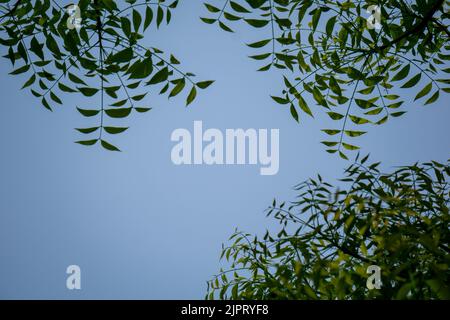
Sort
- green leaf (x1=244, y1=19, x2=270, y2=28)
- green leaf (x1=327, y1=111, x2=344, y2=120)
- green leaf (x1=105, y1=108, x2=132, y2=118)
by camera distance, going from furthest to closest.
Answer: green leaf (x1=327, y1=111, x2=344, y2=120) < green leaf (x1=244, y1=19, x2=270, y2=28) < green leaf (x1=105, y1=108, x2=132, y2=118)

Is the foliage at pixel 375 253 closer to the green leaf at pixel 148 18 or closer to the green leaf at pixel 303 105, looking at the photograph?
the green leaf at pixel 303 105

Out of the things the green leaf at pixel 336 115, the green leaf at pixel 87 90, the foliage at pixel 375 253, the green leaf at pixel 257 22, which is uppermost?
the green leaf at pixel 257 22

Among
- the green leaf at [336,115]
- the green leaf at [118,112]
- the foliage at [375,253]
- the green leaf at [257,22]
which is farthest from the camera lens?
the green leaf at [336,115]

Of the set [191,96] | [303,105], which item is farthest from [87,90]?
[303,105]

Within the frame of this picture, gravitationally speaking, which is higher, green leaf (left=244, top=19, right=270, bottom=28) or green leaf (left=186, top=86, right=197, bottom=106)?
green leaf (left=244, top=19, right=270, bottom=28)

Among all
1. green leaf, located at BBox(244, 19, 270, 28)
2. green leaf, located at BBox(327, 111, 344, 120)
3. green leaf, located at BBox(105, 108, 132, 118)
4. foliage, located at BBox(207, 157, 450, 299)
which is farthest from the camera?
green leaf, located at BBox(327, 111, 344, 120)

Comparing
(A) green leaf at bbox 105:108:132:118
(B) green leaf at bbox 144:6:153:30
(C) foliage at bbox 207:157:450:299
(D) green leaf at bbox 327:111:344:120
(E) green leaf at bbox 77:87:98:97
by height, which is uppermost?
(B) green leaf at bbox 144:6:153:30

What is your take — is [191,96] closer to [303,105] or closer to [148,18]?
[148,18]

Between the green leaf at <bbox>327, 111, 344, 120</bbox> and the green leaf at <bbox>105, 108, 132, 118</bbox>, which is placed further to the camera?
the green leaf at <bbox>327, 111, 344, 120</bbox>

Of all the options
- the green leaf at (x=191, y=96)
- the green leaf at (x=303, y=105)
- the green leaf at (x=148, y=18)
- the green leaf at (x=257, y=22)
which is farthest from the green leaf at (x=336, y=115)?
the green leaf at (x=148, y=18)

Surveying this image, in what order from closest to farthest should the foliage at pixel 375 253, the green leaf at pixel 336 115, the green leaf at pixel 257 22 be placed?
the foliage at pixel 375 253, the green leaf at pixel 257 22, the green leaf at pixel 336 115

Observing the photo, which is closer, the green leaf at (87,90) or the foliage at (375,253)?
the foliage at (375,253)

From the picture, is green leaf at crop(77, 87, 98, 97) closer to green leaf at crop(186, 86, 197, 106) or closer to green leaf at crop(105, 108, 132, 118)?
green leaf at crop(105, 108, 132, 118)

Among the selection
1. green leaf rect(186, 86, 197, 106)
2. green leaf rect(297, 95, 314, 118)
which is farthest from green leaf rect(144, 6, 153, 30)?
green leaf rect(297, 95, 314, 118)
